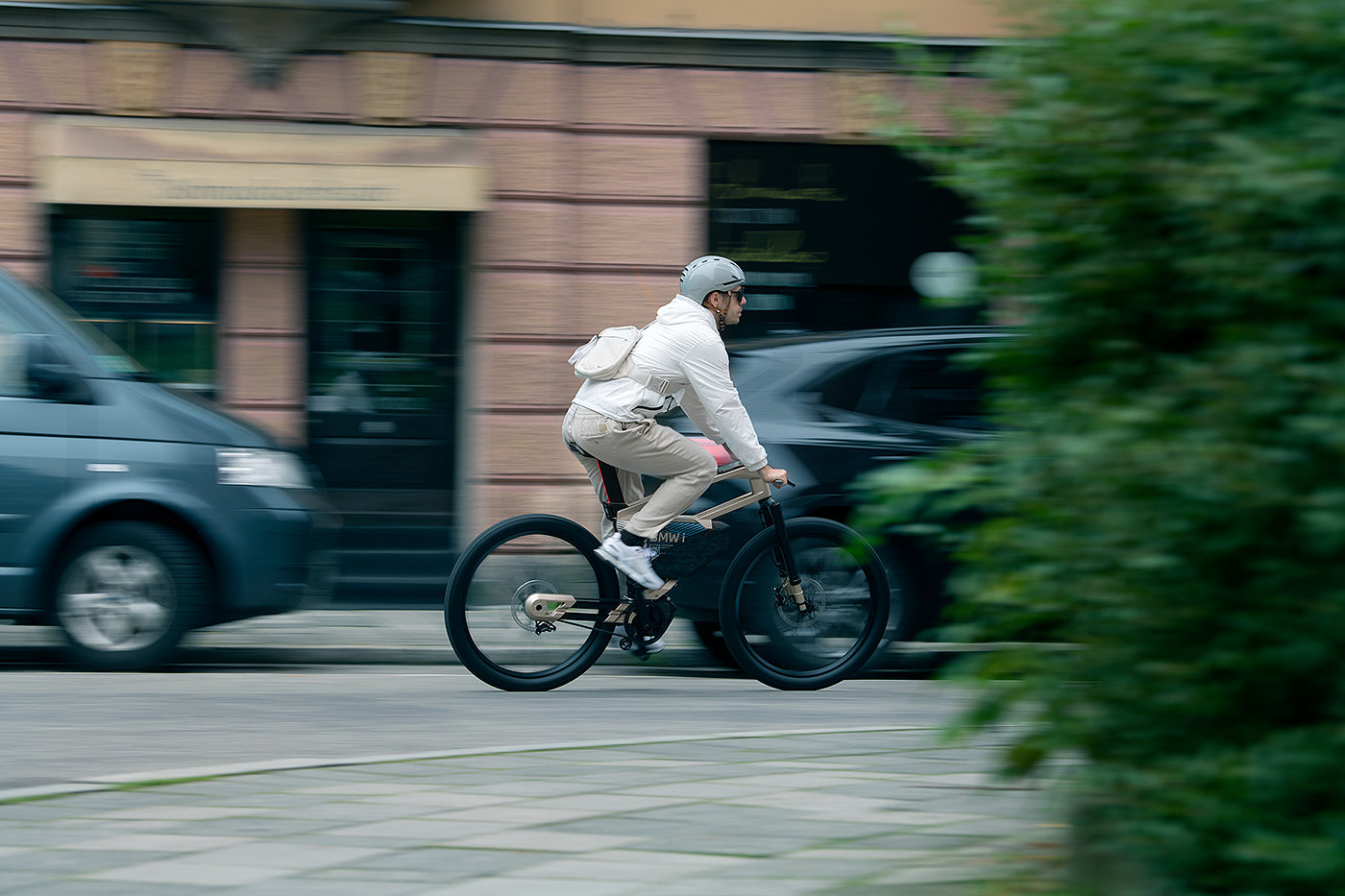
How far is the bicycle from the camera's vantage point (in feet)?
23.4

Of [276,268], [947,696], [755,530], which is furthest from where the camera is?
[276,268]

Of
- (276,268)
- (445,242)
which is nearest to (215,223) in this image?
(276,268)

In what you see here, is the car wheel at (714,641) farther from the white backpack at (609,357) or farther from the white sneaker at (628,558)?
the white backpack at (609,357)

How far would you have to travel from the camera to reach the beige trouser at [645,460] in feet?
23.1

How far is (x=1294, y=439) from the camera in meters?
2.61

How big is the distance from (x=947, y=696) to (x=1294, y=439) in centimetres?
120

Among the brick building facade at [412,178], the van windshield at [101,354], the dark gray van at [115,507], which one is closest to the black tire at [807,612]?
the dark gray van at [115,507]

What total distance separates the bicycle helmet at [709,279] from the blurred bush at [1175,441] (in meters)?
3.81

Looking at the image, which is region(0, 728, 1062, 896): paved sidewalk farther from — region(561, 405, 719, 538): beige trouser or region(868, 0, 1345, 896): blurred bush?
region(561, 405, 719, 538): beige trouser

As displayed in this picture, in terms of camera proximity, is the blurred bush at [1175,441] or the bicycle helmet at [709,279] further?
the bicycle helmet at [709,279]

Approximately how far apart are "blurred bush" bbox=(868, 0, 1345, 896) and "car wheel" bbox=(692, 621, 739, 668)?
5300 millimetres

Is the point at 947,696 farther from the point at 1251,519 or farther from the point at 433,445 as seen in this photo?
the point at 433,445

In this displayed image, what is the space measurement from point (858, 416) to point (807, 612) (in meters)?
1.31

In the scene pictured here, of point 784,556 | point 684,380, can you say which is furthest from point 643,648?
point 684,380
